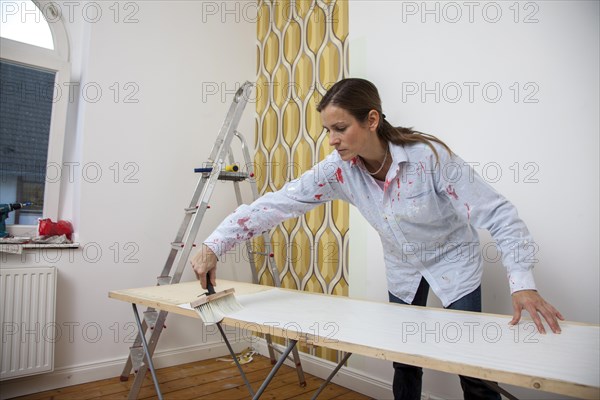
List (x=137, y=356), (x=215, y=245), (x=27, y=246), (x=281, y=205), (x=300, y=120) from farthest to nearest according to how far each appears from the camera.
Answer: (x=300, y=120), (x=27, y=246), (x=137, y=356), (x=281, y=205), (x=215, y=245)

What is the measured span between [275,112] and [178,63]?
2.42ft

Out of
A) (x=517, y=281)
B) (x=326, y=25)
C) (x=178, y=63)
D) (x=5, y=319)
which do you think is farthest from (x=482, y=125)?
(x=5, y=319)

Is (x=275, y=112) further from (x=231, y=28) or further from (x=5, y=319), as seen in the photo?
(x=5, y=319)

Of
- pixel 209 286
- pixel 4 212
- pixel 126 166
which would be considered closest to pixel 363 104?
pixel 209 286

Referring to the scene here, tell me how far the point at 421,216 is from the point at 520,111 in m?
0.70

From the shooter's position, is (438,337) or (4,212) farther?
(4,212)

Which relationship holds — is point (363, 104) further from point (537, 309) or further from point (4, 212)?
point (4, 212)

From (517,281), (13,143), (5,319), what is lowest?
(5,319)

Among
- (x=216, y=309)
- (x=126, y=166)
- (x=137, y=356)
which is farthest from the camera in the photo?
(x=126, y=166)

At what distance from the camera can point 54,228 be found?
2.33 meters

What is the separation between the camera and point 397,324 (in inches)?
44.1

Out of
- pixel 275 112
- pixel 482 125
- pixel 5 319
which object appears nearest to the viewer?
pixel 482 125

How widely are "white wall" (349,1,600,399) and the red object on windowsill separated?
178cm

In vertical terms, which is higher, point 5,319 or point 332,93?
point 332,93
